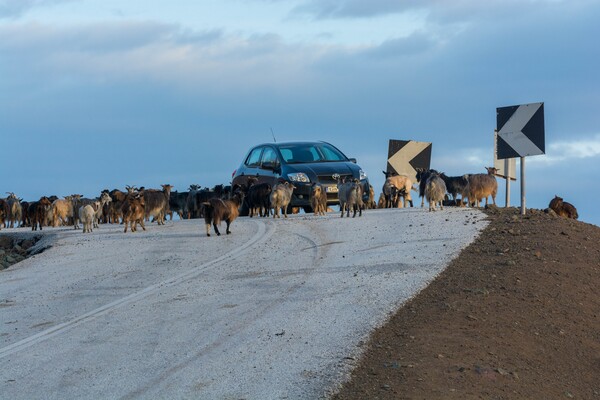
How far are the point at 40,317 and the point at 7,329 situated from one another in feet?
2.42

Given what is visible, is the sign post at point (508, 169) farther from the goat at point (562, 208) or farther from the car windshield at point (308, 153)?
the car windshield at point (308, 153)

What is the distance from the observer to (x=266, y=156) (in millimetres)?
32594

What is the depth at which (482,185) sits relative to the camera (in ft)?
98.5

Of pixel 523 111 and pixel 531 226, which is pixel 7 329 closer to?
pixel 531 226

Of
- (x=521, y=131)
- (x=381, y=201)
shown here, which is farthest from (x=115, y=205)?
(x=521, y=131)

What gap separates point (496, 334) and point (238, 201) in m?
14.7

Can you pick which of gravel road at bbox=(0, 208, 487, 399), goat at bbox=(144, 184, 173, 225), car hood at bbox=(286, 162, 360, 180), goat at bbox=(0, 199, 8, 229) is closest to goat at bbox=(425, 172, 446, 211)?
gravel road at bbox=(0, 208, 487, 399)

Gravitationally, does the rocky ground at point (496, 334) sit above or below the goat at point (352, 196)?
below

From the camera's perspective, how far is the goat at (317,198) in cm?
2942

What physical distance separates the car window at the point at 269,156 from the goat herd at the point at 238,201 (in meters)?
0.69

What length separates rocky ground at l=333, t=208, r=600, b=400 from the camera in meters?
10.6

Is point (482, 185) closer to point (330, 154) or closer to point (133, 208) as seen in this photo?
point (330, 154)

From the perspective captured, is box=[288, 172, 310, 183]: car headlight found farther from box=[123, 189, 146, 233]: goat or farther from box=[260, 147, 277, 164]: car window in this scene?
box=[123, 189, 146, 233]: goat

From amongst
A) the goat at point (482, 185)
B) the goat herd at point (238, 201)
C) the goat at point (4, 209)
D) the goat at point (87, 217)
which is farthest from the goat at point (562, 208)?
the goat at point (4, 209)
